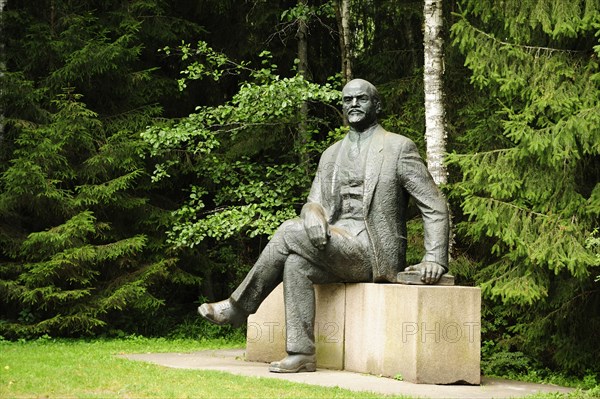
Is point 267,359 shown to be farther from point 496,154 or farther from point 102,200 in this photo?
point 102,200

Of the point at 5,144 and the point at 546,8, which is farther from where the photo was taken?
the point at 5,144

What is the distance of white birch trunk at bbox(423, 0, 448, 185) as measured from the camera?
10883 millimetres

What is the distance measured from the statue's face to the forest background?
1411mm

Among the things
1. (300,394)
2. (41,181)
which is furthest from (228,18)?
(300,394)

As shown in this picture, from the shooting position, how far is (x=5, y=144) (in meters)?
13.1

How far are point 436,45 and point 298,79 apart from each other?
6.68 feet

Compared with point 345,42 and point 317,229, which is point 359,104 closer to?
point 317,229

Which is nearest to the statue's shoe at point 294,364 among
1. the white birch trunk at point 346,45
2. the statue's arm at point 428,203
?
the statue's arm at point 428,203

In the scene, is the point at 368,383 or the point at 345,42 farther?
the point at 345,42

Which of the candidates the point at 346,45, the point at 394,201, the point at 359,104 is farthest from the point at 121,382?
the point at 346,45

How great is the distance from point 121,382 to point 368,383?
1780 mm

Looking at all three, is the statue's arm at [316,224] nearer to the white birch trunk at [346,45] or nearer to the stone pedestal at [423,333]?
the stone pedestal at [423,333]

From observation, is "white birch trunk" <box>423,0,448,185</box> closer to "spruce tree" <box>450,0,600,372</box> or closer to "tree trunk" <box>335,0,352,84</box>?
"spruce tree" <box>450,0,600,372</box>

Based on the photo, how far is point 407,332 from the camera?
770 cm
